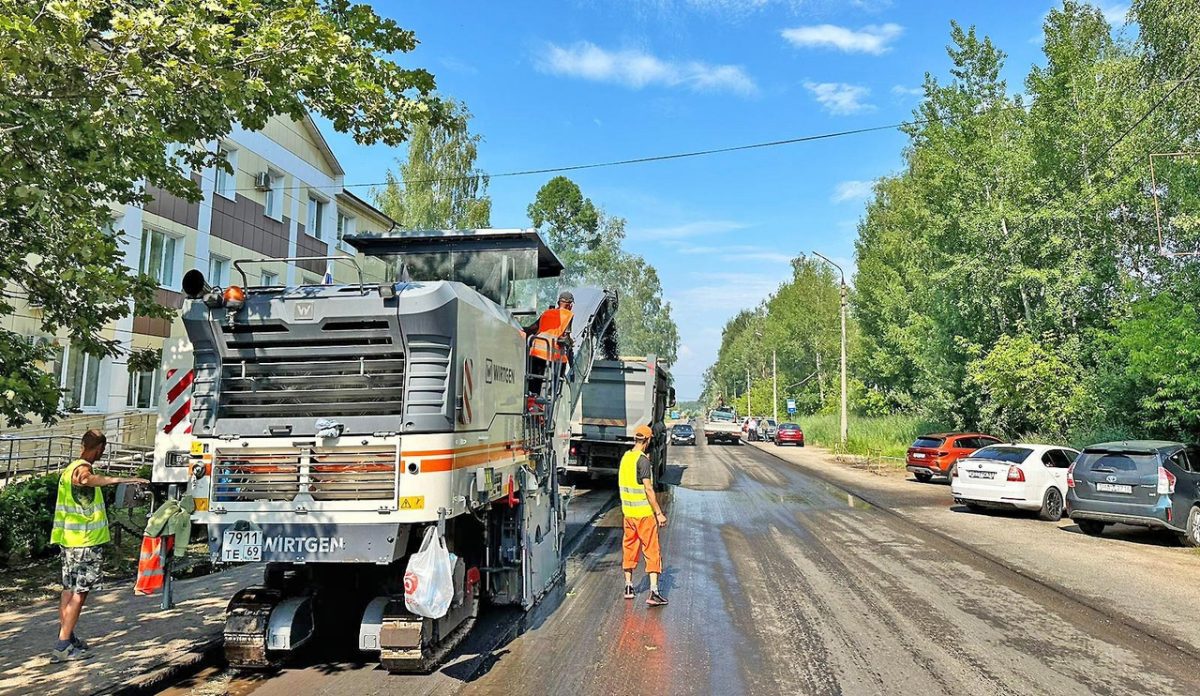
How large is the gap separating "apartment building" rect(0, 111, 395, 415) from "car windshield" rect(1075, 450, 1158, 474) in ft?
43.6

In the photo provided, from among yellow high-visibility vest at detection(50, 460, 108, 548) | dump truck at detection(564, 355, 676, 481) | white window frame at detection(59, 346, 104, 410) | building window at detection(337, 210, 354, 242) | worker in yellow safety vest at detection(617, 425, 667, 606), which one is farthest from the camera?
building window at detection(337, 210, 354, 242)

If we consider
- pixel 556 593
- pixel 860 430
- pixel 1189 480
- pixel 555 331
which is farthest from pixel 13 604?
pixel 860 430

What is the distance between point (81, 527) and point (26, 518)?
321 cm

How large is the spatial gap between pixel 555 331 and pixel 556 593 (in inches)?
108

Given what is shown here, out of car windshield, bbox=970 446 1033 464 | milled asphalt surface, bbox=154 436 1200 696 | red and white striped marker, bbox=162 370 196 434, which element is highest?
red and white striped marker, bbox=162 370 196 434

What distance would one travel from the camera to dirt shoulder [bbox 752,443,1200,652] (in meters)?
7.30

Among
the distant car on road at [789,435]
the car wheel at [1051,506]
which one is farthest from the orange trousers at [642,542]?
Result: the distant car on road at [789,435]

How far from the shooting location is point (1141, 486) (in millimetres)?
11008

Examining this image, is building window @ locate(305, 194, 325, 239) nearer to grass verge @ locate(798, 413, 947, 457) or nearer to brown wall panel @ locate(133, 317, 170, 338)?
brown wall panel @ locate(133, 317, 170, 338)

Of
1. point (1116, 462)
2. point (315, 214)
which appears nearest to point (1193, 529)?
point (1116, 462)

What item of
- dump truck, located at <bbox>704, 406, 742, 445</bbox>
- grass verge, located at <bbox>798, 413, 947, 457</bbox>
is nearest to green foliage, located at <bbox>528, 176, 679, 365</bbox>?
dump truck, located at <bbox>704, 406, 742, 445</bbox>

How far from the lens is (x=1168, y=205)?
799 inches

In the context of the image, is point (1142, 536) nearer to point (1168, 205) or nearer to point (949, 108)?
point (1168, 205)

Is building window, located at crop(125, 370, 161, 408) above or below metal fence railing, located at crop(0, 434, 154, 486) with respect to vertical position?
above
